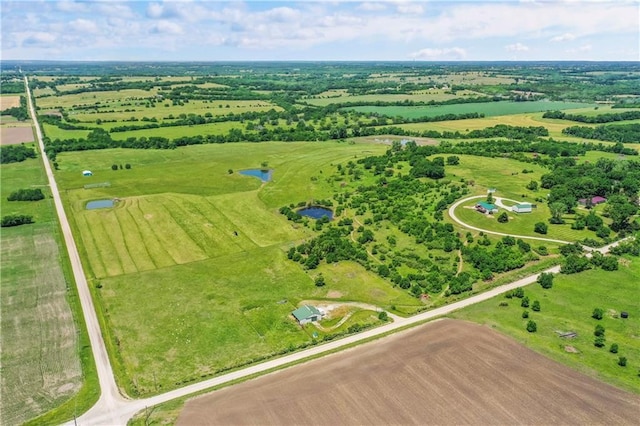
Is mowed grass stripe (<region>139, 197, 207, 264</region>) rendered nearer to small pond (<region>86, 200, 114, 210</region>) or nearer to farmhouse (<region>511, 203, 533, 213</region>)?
small pond (<region>86, 200, 114, 210</region>)

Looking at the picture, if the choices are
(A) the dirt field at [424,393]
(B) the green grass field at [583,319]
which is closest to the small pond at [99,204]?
(A) the dirt field at [424,393]

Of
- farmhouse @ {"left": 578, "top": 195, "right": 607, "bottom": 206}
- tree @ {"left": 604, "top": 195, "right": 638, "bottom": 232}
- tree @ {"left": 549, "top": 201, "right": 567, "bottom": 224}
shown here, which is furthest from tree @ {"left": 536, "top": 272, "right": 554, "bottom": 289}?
farmhouse @ {"left": 578, "top": 195, "right": 607, "bottom": 206}

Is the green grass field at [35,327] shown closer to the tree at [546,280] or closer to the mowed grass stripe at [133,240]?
the mowed grass stripe at [133,240]

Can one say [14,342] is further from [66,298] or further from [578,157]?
[578,157]

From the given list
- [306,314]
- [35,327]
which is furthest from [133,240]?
[306,314]

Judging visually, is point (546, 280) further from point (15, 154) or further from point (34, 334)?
point (15, 154)

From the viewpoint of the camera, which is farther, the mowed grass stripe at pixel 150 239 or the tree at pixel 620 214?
the tree at pixel 620 214

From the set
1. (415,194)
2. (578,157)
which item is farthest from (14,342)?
(578,157)

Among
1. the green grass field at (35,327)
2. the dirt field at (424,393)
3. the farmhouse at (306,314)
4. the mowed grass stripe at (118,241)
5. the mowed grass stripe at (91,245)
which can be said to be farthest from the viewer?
the mowed grass stripe at (118,241)
